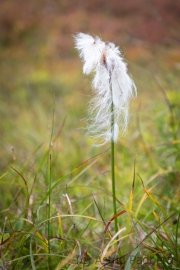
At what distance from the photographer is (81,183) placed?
1772 millimetres

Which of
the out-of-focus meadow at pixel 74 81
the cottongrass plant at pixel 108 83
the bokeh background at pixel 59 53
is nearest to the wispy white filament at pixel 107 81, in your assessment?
the cottongrass plant at pixel 108 83

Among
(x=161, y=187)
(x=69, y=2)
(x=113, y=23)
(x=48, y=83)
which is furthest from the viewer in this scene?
(x=69, y=2)

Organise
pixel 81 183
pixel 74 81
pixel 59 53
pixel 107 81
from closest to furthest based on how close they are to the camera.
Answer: pixel 107 81, pixel 81 183, pixel 74 81, pixel 59 53

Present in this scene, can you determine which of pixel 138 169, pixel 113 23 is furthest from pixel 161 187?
pixel 113 23

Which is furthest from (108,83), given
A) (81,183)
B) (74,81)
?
(74,81)

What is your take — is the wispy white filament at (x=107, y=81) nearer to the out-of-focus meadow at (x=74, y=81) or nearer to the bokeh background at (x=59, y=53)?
the out-of-focus meadow at (x=74, y=81)

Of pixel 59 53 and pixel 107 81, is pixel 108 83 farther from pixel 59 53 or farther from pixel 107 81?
pixel 59 53

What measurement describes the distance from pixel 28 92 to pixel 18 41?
2.08 meters

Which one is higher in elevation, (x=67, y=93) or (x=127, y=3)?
(x=127, y=3)

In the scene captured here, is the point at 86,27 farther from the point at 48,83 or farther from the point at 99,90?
the point at 99,90

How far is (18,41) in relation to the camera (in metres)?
6.66

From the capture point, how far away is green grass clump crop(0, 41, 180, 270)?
847 millimetres

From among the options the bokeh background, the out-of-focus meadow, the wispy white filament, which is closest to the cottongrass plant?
the wispy white filament

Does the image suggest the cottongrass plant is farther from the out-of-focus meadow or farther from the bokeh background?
the bokeh background
